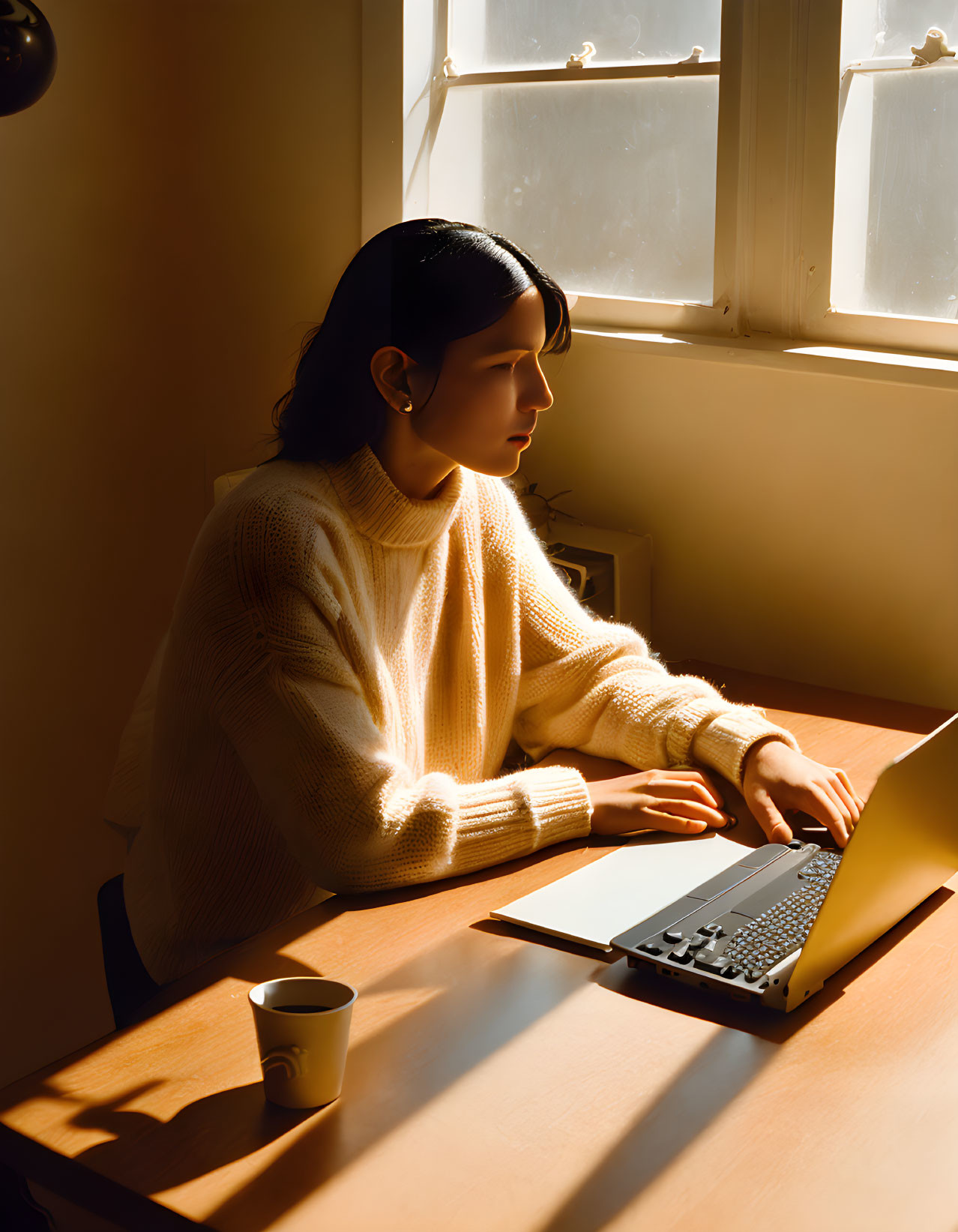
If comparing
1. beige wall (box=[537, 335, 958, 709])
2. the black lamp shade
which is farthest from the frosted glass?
the black lamp shade

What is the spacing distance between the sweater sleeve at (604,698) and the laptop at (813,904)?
0.26 metres

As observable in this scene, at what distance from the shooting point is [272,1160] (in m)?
0.80

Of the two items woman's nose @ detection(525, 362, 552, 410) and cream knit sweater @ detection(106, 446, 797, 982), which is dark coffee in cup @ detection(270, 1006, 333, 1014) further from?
woman's nose @ detection(525, 362, 552, 410)

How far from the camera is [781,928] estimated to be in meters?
1.08

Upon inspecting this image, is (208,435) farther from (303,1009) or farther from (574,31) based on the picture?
(303,1009)

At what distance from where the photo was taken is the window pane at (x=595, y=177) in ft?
6.41

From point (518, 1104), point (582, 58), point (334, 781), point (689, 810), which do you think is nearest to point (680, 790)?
point (689, 810)

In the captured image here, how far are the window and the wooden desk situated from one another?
3.46 ft

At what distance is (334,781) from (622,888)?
0.29 metres

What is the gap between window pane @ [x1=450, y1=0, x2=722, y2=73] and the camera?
1910mm

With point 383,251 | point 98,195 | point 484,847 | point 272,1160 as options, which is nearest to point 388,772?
point 484,847

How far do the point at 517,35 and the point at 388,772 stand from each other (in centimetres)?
144

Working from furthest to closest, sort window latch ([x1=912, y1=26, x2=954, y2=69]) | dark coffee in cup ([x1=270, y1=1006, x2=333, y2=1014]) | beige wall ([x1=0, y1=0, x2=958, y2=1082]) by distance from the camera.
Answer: beige wall ([x1=0, y1=0, x2=958, y2=1082]), window latch ([x1=912, y1=26, x2=954, y2=69]), dark coffee in cup ([x1=270, y1=1006, x2=333, y2=1014])

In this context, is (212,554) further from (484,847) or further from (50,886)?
(50,886)
